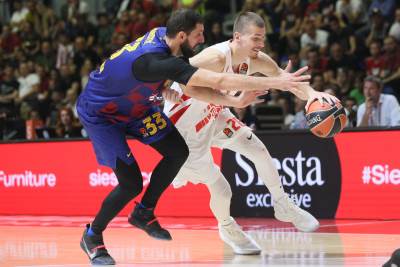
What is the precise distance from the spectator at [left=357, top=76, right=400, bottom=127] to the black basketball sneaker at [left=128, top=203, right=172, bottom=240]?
5236 millimetres

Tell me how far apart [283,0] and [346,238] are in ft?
27.7

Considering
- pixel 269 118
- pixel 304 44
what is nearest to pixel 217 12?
pixel 304 44

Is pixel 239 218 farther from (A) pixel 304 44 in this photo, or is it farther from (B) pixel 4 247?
(A) pixel 304 44

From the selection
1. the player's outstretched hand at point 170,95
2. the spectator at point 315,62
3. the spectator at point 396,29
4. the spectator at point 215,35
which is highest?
the player's outstretched hand at point 170,95

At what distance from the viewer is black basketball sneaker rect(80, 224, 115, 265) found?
7.00 meters

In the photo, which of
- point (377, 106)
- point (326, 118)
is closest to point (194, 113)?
point (326, 118)

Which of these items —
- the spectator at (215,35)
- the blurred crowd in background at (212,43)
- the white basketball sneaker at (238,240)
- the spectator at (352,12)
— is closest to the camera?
the white basketball sneaker at (238,240)

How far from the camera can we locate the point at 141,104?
22.8 ft

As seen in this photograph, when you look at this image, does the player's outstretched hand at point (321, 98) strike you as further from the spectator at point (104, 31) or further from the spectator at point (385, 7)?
the spectator at point (104, 31)

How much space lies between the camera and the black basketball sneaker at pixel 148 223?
715cm

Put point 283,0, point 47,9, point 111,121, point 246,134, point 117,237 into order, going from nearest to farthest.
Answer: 1. point 111,121
2. point 246,134
3. point 117,237
4. point 283,0
5. point 47,9

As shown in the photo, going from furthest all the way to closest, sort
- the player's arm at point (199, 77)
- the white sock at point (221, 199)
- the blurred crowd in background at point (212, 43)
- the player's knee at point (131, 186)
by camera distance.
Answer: the blurred crowd in background at point (212, 43), the white sock at point (221, 199), the player's knee at point (131, 186), the player's arm at point (199, 77)

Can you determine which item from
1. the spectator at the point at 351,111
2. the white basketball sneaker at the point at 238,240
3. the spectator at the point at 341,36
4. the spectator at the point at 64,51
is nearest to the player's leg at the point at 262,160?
the white basketball sneaker at the point at 238,240

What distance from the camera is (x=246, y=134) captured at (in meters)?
8.27
